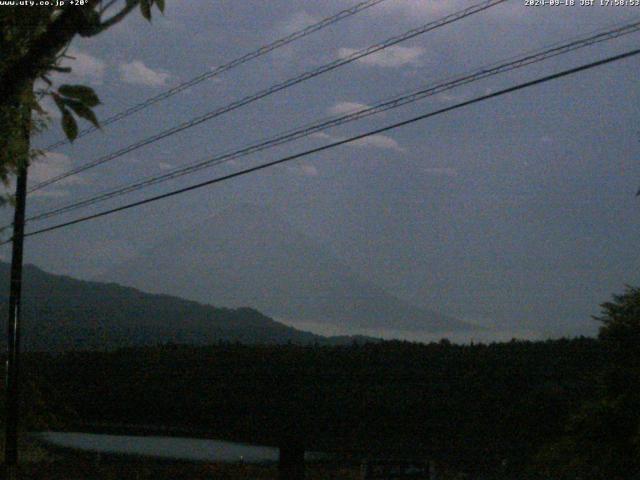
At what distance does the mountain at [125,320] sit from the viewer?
102 m

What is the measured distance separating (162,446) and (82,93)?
24.8 metres

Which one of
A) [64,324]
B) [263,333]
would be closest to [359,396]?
[263,333]

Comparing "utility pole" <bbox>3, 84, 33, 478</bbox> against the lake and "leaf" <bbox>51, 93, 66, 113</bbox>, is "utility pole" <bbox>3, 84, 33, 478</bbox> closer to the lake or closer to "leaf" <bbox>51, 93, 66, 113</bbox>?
the lake

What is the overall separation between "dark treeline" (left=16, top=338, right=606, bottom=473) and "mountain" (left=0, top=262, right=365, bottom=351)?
1862 inches

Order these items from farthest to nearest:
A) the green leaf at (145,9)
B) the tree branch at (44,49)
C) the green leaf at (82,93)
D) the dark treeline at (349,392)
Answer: the dark treeline at (349,392) → the green leaf at (145,9) → the green leaf at (82,93) → the tree branch at (44,49)

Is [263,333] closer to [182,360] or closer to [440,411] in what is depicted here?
[182,360]

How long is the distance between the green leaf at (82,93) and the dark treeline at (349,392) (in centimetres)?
1778

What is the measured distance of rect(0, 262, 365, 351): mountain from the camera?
336ft

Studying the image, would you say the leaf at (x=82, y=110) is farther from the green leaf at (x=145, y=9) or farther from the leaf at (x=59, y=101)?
the green leaf at (x=145, y=9)

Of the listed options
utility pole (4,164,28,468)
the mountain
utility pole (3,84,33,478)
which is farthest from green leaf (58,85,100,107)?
the mountain

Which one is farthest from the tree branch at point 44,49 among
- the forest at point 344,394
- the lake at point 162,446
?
the lake at point 162,446

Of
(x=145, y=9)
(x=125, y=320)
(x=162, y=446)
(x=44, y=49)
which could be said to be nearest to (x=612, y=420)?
(x=145, y=9)

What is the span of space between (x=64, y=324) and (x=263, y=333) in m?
28.5

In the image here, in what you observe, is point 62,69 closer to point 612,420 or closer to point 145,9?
point 145,9
